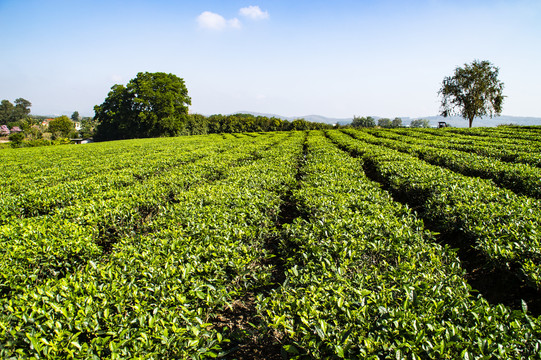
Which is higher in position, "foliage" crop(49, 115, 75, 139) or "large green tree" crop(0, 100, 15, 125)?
"large green tree" crop(0, 100, 15, 125)

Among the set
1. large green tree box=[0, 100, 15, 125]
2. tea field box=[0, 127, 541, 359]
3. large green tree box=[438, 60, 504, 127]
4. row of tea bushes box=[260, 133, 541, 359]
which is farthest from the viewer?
large green tree box=[0, 100, 15, 125]

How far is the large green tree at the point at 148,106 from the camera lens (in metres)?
49.8

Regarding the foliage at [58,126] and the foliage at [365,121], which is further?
the foliage at [365,121]

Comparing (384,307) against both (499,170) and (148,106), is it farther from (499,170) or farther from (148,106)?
(148,106)

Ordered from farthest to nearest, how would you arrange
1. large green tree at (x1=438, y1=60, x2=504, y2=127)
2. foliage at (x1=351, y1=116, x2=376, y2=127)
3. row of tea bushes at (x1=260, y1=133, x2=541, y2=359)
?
foliage at (x1=351, y1=116, x2=376, y2=127), large green tree at (x1=438, y1=60, x2=504, y2=127), row of tea bushes at (x1=260, y1=133, x2=541, y2=359)

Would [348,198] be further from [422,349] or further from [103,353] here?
[103,353]

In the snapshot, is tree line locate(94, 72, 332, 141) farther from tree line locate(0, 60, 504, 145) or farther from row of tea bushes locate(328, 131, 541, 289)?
row of tea bushes locate(328, 131, 541, 289)

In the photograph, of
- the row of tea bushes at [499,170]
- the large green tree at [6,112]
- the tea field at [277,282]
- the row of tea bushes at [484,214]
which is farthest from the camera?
the large green tree at [6,112]

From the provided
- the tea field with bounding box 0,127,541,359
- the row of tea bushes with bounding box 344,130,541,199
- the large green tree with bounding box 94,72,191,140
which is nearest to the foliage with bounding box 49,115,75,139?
the large green tree with bounding box 94,72,191,140

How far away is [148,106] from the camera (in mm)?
51125

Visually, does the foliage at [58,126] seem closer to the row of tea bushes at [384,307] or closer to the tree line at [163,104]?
the tree line at [163,104]

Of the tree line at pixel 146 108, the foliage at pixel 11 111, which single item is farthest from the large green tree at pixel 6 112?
the tree line at pixel 146 108

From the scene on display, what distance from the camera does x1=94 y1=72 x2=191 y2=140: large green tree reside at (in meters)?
49.8

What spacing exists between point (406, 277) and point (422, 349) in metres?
0.96
